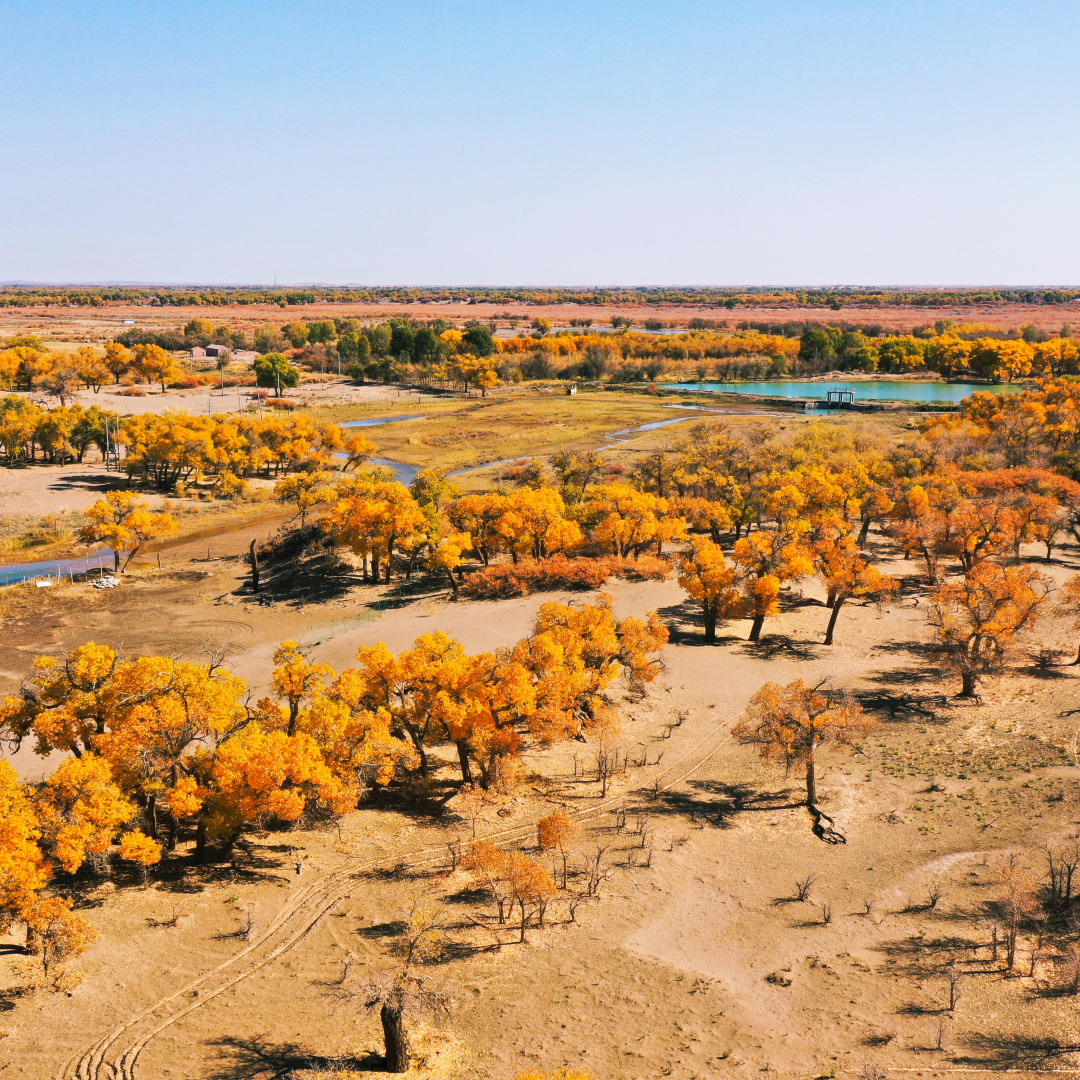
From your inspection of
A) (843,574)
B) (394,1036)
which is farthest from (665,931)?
(843,574)

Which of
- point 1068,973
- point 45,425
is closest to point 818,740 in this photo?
point 1068,973

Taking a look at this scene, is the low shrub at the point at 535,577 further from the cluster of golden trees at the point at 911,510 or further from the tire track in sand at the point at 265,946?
the tire track in sand at the point at 265,946

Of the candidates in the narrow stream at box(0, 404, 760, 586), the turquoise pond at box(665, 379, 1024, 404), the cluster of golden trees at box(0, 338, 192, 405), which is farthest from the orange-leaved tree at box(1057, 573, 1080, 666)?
the cluster of golden trees at box(0, 338, 192, 405)

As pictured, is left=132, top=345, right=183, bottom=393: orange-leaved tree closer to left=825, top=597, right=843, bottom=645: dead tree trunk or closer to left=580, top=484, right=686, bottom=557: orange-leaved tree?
left=580, top=484, right=686, bottom=557: orange-leaved tree

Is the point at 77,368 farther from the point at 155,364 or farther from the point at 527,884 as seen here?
the point at 527,884

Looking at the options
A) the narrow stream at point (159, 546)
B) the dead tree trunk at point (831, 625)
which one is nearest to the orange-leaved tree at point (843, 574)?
the dead tree trunk at point (831, 625)

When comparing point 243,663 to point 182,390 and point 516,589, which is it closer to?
point 516,589

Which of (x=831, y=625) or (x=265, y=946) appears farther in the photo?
(x=831, y=625)
